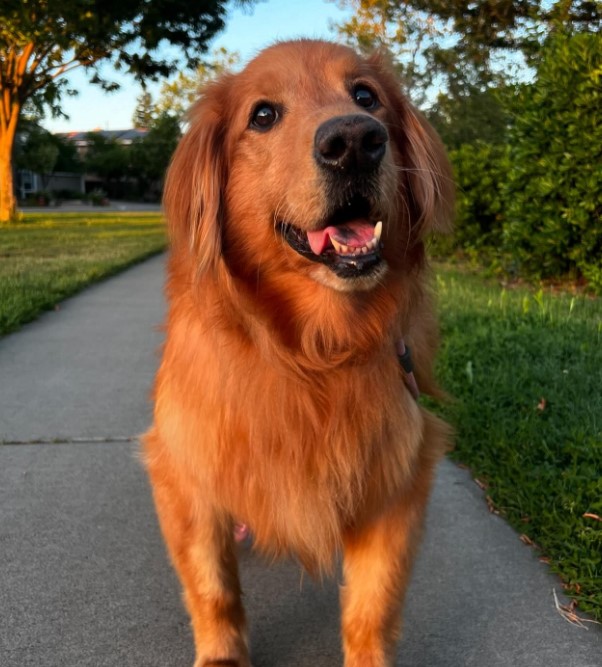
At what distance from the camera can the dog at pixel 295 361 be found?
235 cm

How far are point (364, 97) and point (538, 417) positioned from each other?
2219 mm

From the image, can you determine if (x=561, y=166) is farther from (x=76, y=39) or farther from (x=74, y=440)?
(x=76, y=39)

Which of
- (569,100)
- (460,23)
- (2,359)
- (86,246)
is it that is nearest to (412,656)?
(2,359)

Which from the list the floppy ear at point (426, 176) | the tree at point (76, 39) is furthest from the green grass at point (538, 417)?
the tree at point (76, 39)

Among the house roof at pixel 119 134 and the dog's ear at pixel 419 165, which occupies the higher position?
the house roof at pixel 119 134

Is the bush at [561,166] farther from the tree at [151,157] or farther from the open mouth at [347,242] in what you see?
the tree at [151,157]

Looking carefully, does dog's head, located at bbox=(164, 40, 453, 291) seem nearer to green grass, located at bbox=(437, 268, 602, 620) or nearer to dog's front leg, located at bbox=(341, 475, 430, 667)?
dog's front leg, located at bbox=(341, 475, 430, 667)

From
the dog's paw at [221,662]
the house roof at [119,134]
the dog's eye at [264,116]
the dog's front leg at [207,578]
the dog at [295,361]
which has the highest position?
the house roof at [119,134]

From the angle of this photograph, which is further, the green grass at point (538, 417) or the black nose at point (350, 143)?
the green grass at point (538, 417)

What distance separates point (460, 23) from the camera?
15945 millimetres

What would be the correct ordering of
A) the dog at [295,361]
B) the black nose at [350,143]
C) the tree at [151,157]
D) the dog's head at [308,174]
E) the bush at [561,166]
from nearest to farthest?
the black nose at [350,143]
the dog's head at [308,174]
the dog at [295,361]
the bush at [561,166]
the tree at [151,157]

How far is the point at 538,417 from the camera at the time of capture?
400cm

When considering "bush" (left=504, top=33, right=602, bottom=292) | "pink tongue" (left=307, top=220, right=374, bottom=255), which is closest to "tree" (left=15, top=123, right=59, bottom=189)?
"bush" (left=504, top=33, right=602, bottom=292)

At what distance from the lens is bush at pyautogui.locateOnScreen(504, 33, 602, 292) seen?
742 cm
